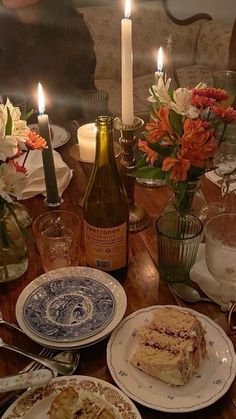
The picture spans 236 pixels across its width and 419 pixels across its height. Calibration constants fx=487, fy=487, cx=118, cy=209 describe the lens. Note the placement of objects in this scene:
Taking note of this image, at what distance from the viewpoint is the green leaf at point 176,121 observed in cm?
87

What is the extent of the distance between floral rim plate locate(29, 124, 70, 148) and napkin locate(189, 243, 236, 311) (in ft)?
2.30

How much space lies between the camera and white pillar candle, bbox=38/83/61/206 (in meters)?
0.96

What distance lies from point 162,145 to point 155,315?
0.30 metres

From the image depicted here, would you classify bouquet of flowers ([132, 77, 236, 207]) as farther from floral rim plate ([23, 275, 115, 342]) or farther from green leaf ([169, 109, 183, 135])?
floral rim plate ([23, 275, 115, 342])

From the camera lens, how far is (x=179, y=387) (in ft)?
2.45

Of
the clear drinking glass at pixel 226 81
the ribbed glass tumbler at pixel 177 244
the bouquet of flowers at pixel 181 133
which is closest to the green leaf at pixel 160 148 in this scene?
the bouquet of flowers at pixel 181 133

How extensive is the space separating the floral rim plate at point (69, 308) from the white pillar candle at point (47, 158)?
22 cm

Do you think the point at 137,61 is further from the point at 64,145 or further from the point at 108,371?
the point at 108,371

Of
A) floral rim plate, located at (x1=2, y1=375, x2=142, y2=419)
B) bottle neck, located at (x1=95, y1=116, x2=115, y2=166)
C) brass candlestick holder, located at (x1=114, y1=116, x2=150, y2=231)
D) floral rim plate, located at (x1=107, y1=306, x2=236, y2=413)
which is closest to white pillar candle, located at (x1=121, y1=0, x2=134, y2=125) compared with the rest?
brass candlestick holder, located at (x1=114, y1=116, x2=150, y2=231)

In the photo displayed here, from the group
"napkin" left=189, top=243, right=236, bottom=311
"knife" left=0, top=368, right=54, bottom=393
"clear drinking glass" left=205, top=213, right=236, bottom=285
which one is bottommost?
"knife" left=0, top=368, right=54, bottom=393

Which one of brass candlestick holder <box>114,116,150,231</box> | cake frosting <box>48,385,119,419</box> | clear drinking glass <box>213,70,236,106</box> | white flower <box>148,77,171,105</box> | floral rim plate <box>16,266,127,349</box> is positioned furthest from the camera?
clear drinking glass <box>213,70,236,106</box>

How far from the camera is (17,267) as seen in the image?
989 mm

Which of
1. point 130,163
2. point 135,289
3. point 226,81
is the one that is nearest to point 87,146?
point 130,163

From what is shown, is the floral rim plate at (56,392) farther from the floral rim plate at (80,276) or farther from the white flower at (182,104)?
the white flower at (182,104)
